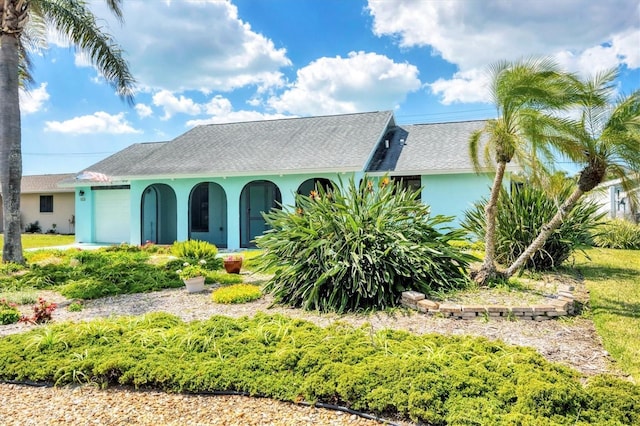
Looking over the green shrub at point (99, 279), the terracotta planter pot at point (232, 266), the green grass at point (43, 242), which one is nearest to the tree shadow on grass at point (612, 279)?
the terracotta planter pot at point (232, 266)

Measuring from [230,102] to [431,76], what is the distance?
11136 mm

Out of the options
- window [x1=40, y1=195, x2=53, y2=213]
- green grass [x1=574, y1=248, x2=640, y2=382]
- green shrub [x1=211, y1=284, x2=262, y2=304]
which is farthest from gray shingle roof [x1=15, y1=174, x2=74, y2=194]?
green grass [x1=574, y1=248, x2=640, y2=382]

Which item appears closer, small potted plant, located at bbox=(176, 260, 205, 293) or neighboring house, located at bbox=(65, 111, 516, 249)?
small potted plant, located at bbox=(176, 260, 205, 293)

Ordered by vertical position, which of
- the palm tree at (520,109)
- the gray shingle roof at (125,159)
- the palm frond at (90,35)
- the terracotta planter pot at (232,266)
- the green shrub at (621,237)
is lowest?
the terracotta planter pot at (232,266)

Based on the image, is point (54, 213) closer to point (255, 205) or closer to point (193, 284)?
point (255, 205)

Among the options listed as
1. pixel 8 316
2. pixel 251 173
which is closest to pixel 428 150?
pixel 251 173

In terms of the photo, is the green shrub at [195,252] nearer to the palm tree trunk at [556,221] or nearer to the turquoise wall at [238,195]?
the turquoise wall at [238,195]

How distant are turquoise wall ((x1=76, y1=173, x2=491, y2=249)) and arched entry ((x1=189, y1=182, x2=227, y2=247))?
1.85 metres

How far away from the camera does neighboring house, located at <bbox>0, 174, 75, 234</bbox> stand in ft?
85.4

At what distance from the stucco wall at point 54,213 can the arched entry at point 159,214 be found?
32.7ft

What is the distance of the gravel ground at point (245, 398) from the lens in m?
3.33

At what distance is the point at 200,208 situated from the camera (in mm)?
19094

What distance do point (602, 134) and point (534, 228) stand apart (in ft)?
11.0

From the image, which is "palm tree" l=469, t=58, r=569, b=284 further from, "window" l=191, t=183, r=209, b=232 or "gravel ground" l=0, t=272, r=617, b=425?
"window" l=191, t=183, r=209, b=232
